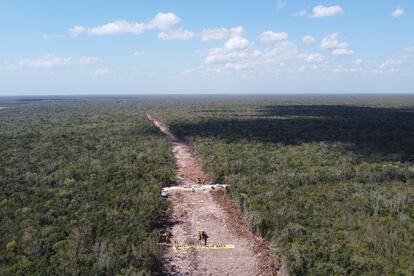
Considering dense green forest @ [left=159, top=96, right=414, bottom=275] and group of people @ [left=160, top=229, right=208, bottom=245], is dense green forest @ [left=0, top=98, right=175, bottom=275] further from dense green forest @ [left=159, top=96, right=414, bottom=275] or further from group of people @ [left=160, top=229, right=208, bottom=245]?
dense green forest @ [left=159, top=96, right=414, bottom=275]

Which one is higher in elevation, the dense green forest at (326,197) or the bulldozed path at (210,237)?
the dense green forest at (326,197)

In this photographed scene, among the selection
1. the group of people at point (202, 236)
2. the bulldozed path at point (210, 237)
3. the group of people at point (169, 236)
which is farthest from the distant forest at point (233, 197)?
the group of people at point (202, 236)

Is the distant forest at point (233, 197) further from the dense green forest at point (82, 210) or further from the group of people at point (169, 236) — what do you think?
the group of people at point (169, 236)

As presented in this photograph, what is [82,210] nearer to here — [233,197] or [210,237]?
[210,237]

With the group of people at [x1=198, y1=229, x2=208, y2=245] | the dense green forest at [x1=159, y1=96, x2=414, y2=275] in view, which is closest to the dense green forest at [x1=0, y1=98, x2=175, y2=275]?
the group of people at [x1=198, y1=229, x2=208, y2=245]

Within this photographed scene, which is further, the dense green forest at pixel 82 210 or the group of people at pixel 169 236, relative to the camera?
the group of people at pixel 169 236

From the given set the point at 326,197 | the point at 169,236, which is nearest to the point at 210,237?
the point at 169,236
